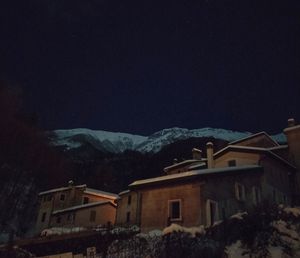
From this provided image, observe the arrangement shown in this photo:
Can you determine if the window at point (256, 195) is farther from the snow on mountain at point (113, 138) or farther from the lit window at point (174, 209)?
the snow on mountain at point (113, 138)

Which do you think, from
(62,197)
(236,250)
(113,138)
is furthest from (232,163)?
(113,138)

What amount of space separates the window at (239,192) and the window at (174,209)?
5.39 meters

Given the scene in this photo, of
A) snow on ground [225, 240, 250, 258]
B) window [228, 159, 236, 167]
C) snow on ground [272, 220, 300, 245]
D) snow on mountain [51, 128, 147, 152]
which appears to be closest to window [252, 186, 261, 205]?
window [228, 159, 236, 167]

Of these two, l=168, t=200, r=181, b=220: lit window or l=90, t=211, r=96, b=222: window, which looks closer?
l=168, t=200, r=181, b=220: lit window

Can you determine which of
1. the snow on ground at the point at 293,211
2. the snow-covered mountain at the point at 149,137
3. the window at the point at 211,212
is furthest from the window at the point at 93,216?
the snow-covered mountain at the point at 149,137

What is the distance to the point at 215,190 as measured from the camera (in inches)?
1103

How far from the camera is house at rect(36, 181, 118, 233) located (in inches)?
1945

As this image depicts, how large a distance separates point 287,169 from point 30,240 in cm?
2520

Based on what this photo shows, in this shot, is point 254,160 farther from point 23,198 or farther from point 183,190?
point 23,198

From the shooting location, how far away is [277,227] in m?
22.6

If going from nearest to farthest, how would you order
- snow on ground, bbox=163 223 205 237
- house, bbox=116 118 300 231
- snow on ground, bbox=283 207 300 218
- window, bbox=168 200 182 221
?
snow on ground, bbox=163 223 205 237, snow on ground, bbox=283 207 300 218, house, bbox=116 118 300 231, window, bbox=168 200 182 221

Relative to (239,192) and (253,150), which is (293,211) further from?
(253,150)

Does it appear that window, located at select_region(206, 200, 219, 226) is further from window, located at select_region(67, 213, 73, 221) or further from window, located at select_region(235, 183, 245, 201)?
window, located at select_region(67, 213, 73, 221)

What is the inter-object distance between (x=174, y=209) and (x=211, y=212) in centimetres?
272
